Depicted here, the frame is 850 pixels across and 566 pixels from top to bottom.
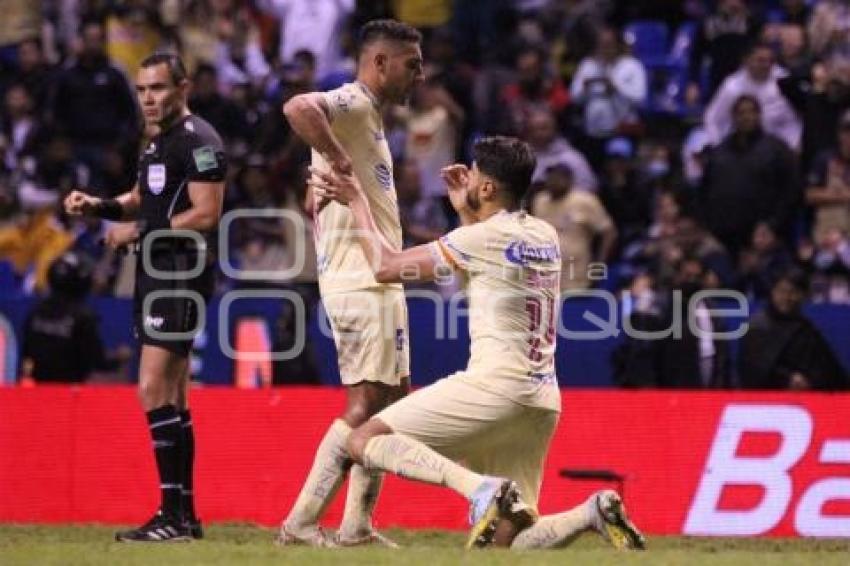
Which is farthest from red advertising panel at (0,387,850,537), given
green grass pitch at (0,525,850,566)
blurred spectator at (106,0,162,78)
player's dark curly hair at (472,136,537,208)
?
blurred spectator at (106,0,162,78)

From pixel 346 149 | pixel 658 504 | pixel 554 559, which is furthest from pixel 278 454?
pixel 554 559

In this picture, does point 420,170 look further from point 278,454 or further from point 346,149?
point 346,149

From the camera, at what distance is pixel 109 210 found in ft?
35.3

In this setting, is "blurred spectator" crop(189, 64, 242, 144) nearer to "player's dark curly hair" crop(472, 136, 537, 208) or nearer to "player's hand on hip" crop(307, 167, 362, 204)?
"player's hand on hip" crop(307, 167, 362, 204)

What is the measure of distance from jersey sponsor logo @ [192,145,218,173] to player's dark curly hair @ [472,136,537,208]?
1.56 metres

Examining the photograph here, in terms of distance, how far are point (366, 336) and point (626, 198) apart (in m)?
7.20

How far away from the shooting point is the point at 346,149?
1006 cm

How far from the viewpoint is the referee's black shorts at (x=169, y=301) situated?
10234 millimetres

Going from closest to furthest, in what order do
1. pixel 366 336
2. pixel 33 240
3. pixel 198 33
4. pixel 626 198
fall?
1. pixel 366 336
2. pixel 626 198
3. pixel 33 240
4. pixel 198 33

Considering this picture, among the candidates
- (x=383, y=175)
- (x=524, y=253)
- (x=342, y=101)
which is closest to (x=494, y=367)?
(x=524, y=253)

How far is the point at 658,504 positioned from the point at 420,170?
18.3 feet

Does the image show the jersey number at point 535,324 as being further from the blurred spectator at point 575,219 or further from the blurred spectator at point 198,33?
the blurred spectator at point 198,33

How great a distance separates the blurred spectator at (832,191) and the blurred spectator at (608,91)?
2.22 metres

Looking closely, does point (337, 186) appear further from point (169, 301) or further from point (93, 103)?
point (93, 103)
